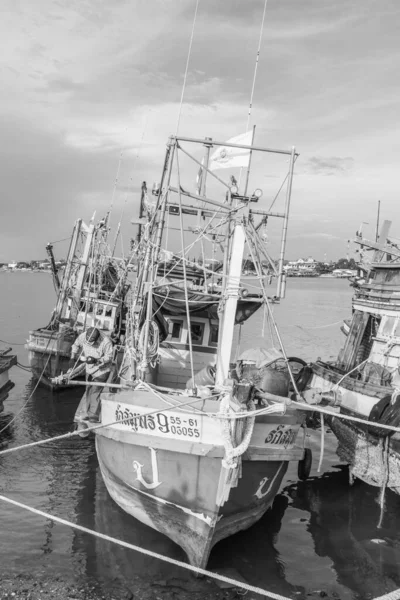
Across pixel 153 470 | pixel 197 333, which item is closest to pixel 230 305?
pixel 153 470

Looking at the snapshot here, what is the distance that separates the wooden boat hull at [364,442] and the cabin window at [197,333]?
428cm

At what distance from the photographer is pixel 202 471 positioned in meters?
9.01

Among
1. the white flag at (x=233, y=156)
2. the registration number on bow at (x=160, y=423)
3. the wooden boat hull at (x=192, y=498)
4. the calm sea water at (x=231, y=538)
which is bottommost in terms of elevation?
the calm sea water at (x=231, y=538)

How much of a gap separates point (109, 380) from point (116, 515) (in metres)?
4.26

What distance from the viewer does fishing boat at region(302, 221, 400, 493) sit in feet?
40.5

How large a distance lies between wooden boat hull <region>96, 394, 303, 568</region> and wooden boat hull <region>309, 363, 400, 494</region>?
9.88ft

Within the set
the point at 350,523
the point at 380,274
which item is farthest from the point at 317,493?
the point at 380,274

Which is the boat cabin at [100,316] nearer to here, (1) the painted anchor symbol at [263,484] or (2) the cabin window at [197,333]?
(2) the cabin window at [197,333]

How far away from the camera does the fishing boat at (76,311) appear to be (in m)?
22.4

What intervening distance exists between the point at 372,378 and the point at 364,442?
214cm

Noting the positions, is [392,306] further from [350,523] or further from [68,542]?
[68,542]

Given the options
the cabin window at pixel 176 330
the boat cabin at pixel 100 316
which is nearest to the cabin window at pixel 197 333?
the cabin window at pixel 176 330

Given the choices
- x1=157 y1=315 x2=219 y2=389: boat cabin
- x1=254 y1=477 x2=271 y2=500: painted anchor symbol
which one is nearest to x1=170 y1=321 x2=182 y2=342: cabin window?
x1=157 y1=315 x2=219 y2=389: boat cabin

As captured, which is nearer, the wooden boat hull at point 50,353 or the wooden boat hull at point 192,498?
the wooden boat hull at point 192,498
